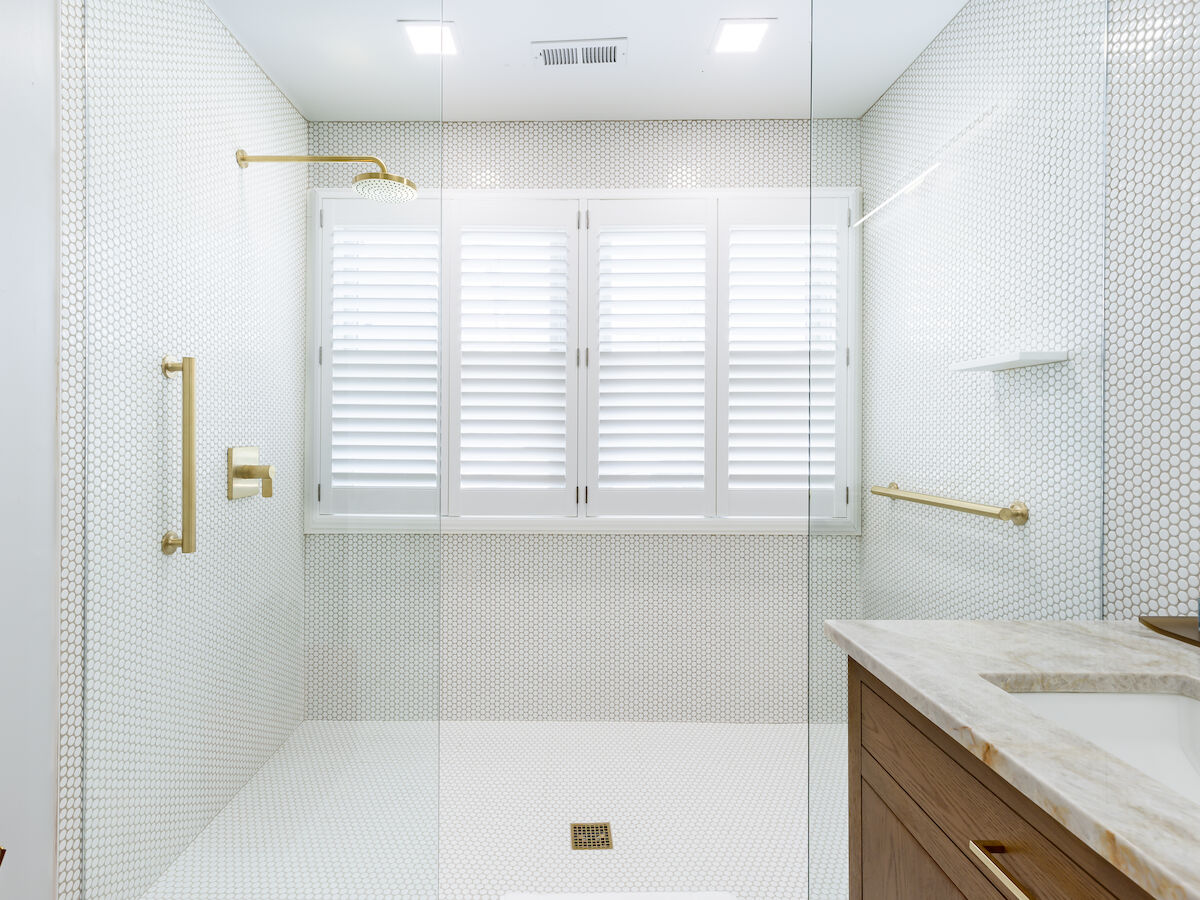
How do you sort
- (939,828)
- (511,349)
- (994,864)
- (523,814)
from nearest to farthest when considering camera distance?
(994,864) < (939,828) < (523,814) < (511,349)

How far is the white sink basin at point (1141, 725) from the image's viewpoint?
0.81m

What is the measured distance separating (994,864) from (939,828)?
0.41ft

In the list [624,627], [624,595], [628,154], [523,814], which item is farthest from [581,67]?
[523,814]

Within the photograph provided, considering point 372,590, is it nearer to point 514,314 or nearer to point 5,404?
point 5,404

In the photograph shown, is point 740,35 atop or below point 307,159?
atop

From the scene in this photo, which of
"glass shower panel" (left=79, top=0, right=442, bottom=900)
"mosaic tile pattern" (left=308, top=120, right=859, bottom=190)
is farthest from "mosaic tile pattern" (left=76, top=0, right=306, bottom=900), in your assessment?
"mosaic tile pattern" (left=308, top=120, right=859, bottom=190)

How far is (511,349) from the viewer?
Result: 244 centimetres

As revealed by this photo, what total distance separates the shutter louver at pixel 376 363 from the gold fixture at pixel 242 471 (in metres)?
0.15

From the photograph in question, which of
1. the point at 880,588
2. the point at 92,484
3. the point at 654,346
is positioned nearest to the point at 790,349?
the point at 654,346

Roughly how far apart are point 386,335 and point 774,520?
170 cm

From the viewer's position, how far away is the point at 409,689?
1.40m

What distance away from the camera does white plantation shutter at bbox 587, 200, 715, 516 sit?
245cm

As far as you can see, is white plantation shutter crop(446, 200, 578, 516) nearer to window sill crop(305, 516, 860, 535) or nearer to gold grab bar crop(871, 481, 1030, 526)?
window sill crop(305, 516, 860, 535)

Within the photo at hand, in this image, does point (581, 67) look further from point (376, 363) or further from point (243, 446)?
point (243, 446)
